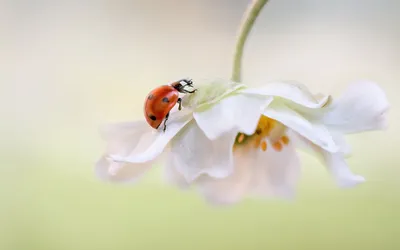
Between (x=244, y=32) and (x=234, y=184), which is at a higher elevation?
(x=244, y=32)

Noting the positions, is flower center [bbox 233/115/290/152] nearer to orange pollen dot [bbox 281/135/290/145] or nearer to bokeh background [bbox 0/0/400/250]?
orange pollen dot [bbox 281/135/290/145]

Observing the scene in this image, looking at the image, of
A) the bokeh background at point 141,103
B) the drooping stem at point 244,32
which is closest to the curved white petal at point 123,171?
the drooping stem at point 244,32

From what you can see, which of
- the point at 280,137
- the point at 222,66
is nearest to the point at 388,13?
the point at 222,66

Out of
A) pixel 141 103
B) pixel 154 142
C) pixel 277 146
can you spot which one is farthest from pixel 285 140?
pixel 141 103

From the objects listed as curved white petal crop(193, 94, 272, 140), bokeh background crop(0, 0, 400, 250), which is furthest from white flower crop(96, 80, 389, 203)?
bokeh background crop(0, 0, 400, 250)

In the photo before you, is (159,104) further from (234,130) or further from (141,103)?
(141,103)

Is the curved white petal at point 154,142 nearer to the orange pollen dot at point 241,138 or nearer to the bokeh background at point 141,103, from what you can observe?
the orange pollen dot at point 241,138

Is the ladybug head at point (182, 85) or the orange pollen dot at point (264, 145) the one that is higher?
the ladybug head at point (182, 85)
